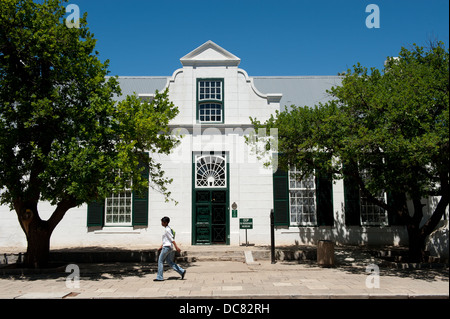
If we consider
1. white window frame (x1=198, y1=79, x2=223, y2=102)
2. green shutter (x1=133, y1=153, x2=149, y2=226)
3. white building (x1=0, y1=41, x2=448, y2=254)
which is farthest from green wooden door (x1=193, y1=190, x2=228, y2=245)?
white window frame (x1=198, y1=79, x2=223, y2=102)

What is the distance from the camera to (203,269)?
11.4 metres

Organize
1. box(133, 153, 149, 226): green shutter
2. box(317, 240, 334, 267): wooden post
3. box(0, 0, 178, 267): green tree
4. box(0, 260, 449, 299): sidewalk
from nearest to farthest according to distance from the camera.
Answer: box(0, 260, 449, 299): sidewalk, box(0, 0, 178, 267): green tree, box(317, 240, 334, 267): wooden post, box(133, 153, 149, 226): green shutter

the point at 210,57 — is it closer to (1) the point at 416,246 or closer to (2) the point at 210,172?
(2) the point at 210,172

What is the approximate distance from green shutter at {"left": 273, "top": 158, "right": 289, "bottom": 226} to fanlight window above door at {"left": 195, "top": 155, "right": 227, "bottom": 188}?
7.18ft

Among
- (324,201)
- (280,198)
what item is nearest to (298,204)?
(280,198)

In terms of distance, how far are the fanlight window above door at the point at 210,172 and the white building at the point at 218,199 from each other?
43 millimetres

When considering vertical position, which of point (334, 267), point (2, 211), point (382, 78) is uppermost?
point (382, 78)

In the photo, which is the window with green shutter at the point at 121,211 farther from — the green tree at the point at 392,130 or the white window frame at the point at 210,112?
the green tree at the point at 392,130

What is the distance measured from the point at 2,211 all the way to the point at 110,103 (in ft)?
29.9

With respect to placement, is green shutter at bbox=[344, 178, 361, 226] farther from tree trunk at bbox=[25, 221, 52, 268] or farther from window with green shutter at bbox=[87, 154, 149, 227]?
tree trunk at bbox=[25, 221, 52, 268]

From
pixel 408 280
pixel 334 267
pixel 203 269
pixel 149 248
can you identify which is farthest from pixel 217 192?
pixel 408 280

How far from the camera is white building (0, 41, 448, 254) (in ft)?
51.2

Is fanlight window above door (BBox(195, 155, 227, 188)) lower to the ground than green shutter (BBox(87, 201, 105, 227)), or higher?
higher

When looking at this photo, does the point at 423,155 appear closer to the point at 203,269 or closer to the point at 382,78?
the point at 382,78
